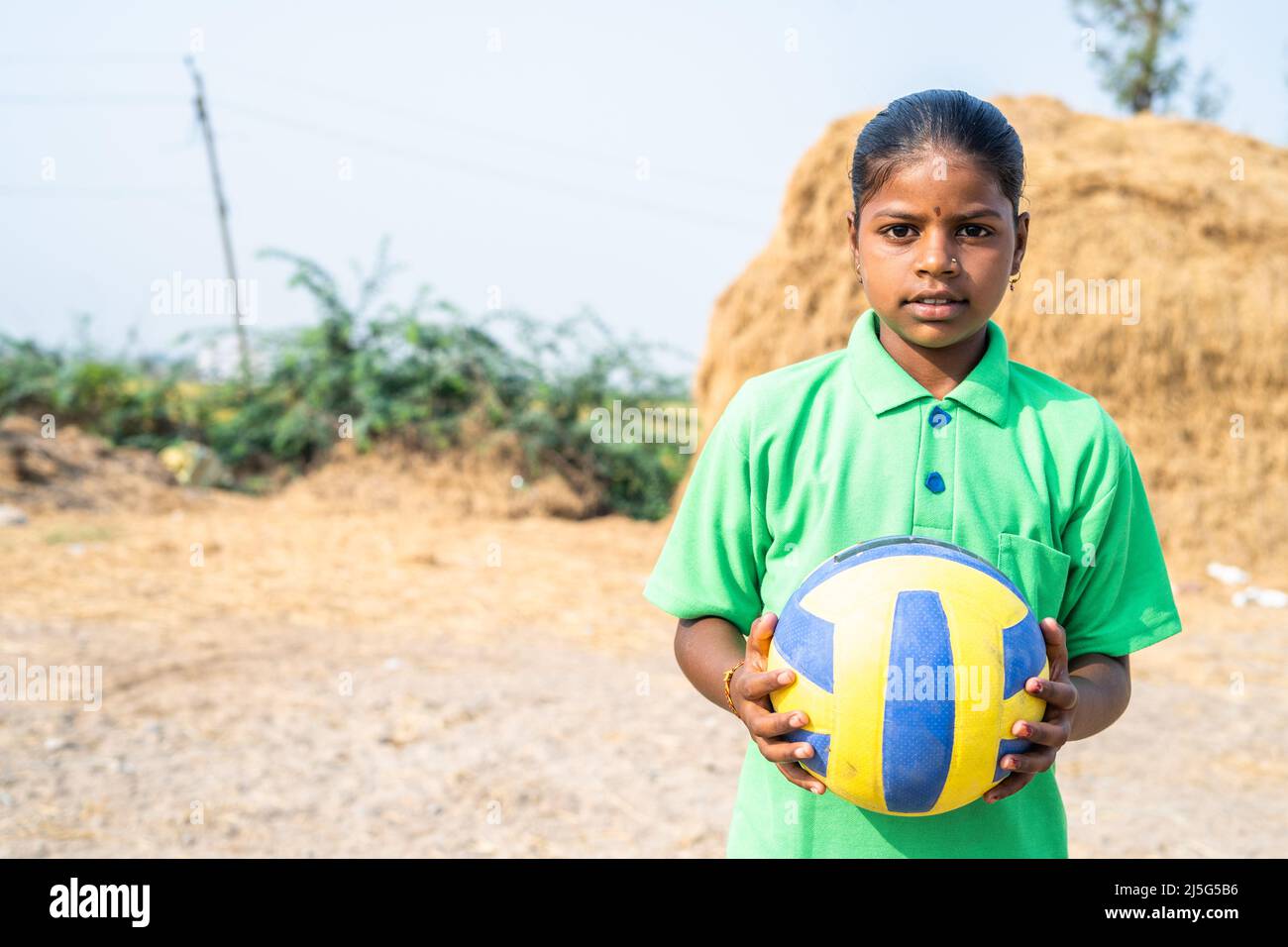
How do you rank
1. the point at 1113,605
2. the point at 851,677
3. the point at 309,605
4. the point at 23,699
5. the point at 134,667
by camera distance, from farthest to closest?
1. the point at 309,605
2. the point at 134,667
3. the point at 23,699
4. the point at 1113,605
5. the point at 851,677

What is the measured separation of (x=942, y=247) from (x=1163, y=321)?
328 inches

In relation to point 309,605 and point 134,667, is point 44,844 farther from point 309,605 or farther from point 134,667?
point 309,605

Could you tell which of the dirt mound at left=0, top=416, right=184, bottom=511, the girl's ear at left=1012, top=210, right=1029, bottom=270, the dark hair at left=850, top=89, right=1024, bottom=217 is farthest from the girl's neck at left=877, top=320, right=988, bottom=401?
the dirt mound at left=0, top=416, right=184, bottom=511

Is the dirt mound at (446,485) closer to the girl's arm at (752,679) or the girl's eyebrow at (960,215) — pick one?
the girl's arm at (752,679)

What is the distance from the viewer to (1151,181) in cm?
964

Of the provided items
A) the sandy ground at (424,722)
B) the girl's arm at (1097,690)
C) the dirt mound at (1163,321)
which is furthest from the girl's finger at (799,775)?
the dirt mound at (1163,321)

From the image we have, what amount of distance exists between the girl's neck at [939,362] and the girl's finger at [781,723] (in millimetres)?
590

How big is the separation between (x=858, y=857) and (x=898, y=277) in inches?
37.7

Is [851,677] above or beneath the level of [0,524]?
above

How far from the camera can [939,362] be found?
1.96 m

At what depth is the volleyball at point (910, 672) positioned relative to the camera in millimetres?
1760

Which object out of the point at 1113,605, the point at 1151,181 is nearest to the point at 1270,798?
the point at 1113,605

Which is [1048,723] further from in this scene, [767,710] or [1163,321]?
[1163,321]

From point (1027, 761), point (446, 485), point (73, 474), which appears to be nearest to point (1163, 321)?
point (446, 485)
